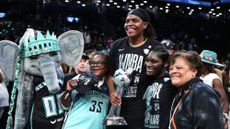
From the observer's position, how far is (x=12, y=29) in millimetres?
13680

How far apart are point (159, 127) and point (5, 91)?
1.97 meters

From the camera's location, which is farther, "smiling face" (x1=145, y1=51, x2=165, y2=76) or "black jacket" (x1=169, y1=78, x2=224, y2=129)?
"smiling face" (x1=145, y1=51, x2=165, y2=76)

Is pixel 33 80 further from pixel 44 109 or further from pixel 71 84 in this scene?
pixel 71 84

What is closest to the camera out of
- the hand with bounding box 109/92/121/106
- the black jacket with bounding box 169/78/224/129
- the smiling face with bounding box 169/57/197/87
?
the black jacket with bounding box 169/78/224/129

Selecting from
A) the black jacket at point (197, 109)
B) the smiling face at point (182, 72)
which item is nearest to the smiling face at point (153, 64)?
the smiling face at point (182, 72)

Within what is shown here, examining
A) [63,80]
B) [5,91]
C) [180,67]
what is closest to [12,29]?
[5,91]

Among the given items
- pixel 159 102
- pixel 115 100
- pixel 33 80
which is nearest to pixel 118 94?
pixel 115 100

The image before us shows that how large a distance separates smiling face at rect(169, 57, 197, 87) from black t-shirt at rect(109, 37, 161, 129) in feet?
2.23

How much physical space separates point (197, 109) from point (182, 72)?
0.28 m

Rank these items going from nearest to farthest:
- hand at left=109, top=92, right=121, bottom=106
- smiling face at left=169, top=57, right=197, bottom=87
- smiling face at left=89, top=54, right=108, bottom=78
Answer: smiling face at left=169, top=57, right=197, bottom=87
hand at left=109, top=92, right=121, bottom=106
smiling face at left=89, top=54, right=108, bottom=78

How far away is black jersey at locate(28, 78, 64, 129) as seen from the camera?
3.12 m

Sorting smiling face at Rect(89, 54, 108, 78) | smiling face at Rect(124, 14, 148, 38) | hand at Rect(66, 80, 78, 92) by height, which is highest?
smiling face at Rect(124, 14, 148, 38)

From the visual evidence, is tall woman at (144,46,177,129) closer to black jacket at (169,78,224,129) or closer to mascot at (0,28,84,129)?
black jacket at (169,78,224,129)

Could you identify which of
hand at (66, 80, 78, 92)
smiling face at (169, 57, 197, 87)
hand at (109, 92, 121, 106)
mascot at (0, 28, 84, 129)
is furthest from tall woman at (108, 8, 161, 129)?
smiling face at (169, 57, 197, 87)
